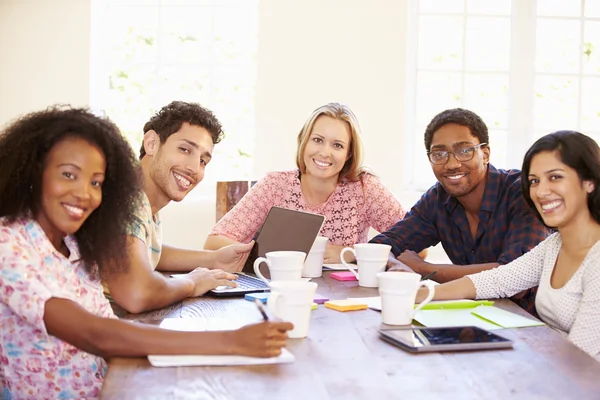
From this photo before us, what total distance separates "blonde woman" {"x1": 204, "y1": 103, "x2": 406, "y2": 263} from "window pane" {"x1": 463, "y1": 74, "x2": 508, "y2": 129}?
6.84 ft

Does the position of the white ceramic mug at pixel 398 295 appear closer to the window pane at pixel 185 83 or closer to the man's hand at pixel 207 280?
the man's hand at pixel 207 280

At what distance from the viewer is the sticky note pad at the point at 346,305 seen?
189cm

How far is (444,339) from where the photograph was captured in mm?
1554

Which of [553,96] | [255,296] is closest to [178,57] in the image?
[553,96]

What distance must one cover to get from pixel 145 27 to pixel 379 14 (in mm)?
1577

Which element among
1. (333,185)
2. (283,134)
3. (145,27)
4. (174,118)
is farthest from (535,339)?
(145,27)

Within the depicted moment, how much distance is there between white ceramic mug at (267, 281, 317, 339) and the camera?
1561 mm

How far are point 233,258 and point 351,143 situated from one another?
0.98m

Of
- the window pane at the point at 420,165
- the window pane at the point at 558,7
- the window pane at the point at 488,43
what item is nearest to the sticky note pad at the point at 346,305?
the window pane at the point at 420,165

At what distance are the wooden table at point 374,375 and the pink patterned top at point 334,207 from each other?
1.57 metres

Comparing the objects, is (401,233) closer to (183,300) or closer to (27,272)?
(183,300)

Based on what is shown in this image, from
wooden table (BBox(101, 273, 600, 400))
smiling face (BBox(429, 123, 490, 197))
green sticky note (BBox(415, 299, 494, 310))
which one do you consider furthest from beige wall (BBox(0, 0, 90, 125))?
wooden table (BBox(101, 273, 600, 400))

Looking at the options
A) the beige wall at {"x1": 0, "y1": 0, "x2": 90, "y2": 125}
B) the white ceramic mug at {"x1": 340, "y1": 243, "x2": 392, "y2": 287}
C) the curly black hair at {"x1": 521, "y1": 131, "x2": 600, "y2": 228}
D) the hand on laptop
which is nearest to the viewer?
the hand on laptop

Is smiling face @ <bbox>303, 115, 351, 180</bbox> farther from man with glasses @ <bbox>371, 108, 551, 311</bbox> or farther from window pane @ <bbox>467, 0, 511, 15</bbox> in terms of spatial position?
window pane @ <bbox>467, 0, 511, 15</bbox>
